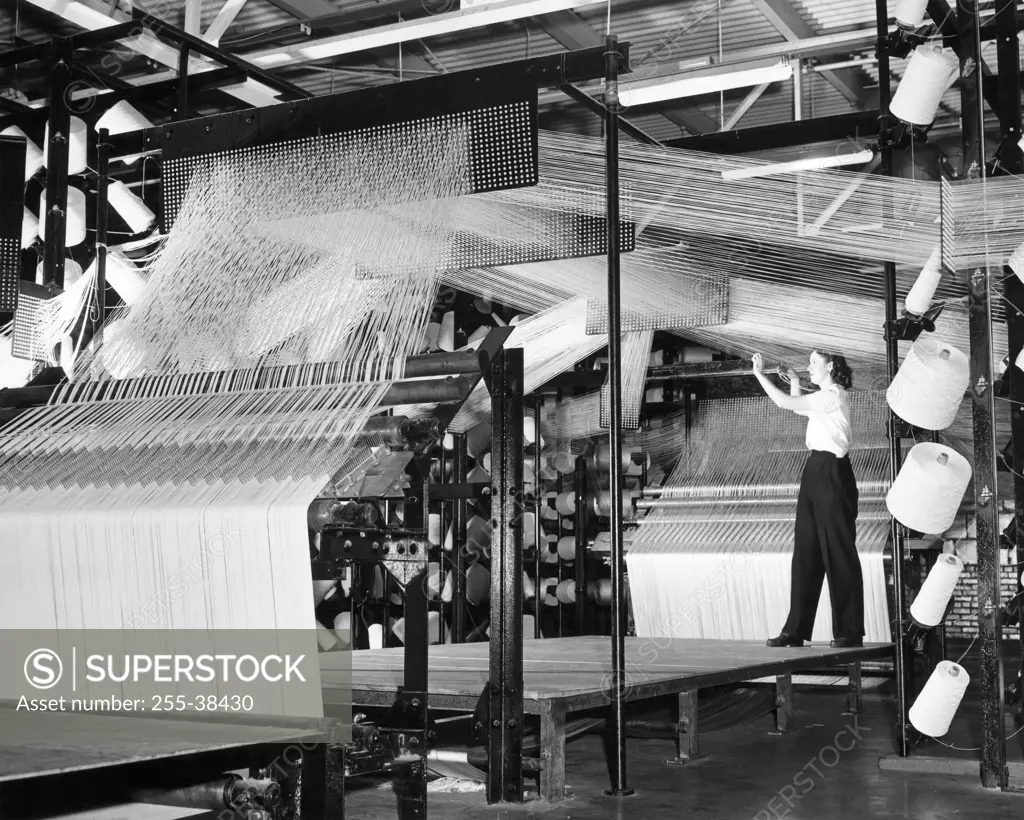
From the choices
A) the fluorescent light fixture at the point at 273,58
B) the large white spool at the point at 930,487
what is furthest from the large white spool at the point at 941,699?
the fluorescent light fixture at the point at 273,58

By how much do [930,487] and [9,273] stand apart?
12.2 feet

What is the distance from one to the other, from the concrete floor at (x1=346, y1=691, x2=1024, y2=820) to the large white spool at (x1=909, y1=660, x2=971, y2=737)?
0.18 meters

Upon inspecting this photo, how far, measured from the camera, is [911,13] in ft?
14.7

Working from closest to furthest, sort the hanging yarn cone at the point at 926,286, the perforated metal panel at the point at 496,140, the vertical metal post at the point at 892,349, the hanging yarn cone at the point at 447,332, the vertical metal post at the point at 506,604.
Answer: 1. the vertical metal post at the point at 506,604
2. the perforated metal panel at the point at 496,140
3. the hanging yarn cone at the point at 926,286
4. the vertical metal post at the point at 892,349
5. the hanging yarn cone at the point at 447,332

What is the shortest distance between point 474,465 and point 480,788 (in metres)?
4.25

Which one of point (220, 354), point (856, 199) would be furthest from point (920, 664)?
point (220, 354)

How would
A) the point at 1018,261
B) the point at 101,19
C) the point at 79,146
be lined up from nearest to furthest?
the point at 1018,261, the point at 79,146, the point at 101,19

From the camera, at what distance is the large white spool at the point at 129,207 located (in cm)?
603

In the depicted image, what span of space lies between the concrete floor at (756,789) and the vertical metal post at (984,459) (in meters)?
0.19

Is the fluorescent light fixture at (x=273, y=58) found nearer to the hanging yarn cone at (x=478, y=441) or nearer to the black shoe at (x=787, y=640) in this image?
the hanging yarn cone at (x=478, y=441)

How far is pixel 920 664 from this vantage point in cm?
768

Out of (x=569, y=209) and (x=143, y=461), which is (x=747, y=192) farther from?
(x=143, y=461)

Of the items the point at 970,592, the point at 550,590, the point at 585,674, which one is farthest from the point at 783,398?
the point at 970,592

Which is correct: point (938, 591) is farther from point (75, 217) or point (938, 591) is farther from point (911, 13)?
point (75, 217)
